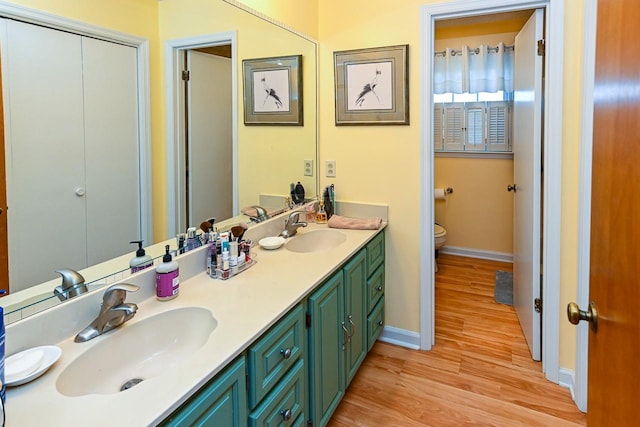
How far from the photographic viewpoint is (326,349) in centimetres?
174

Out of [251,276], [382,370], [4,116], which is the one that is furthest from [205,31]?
[382,370]

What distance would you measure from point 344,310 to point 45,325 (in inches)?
46.7

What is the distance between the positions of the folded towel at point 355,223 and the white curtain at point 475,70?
89.0 inches

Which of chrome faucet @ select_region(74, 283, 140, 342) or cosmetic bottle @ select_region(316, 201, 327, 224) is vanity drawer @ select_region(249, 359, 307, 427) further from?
cosmetic bottle @ select_region(316, 201, 327, 224)

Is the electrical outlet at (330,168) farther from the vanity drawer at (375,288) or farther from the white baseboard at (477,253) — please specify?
the white baseboard at (477,253)

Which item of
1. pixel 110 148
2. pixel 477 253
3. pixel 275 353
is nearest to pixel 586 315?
pixel 275 353

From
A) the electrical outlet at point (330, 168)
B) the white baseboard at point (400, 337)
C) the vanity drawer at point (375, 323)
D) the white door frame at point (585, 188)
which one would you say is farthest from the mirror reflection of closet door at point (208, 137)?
the white door frame at point (585, 188)

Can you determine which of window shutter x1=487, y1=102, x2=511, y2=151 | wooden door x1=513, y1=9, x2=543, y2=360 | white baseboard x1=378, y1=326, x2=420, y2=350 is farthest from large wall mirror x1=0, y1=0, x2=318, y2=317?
window shutter x1=487, y1=102, x2=511, y2=151

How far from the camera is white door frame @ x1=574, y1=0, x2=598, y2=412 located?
1.88 metres

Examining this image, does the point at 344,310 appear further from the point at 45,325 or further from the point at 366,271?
the point at 45,325

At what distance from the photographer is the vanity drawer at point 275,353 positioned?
1.21m

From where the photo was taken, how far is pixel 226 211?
6.51 ft

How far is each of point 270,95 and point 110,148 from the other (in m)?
1.21

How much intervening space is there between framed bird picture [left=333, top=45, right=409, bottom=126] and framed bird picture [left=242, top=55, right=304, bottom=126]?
267mm
